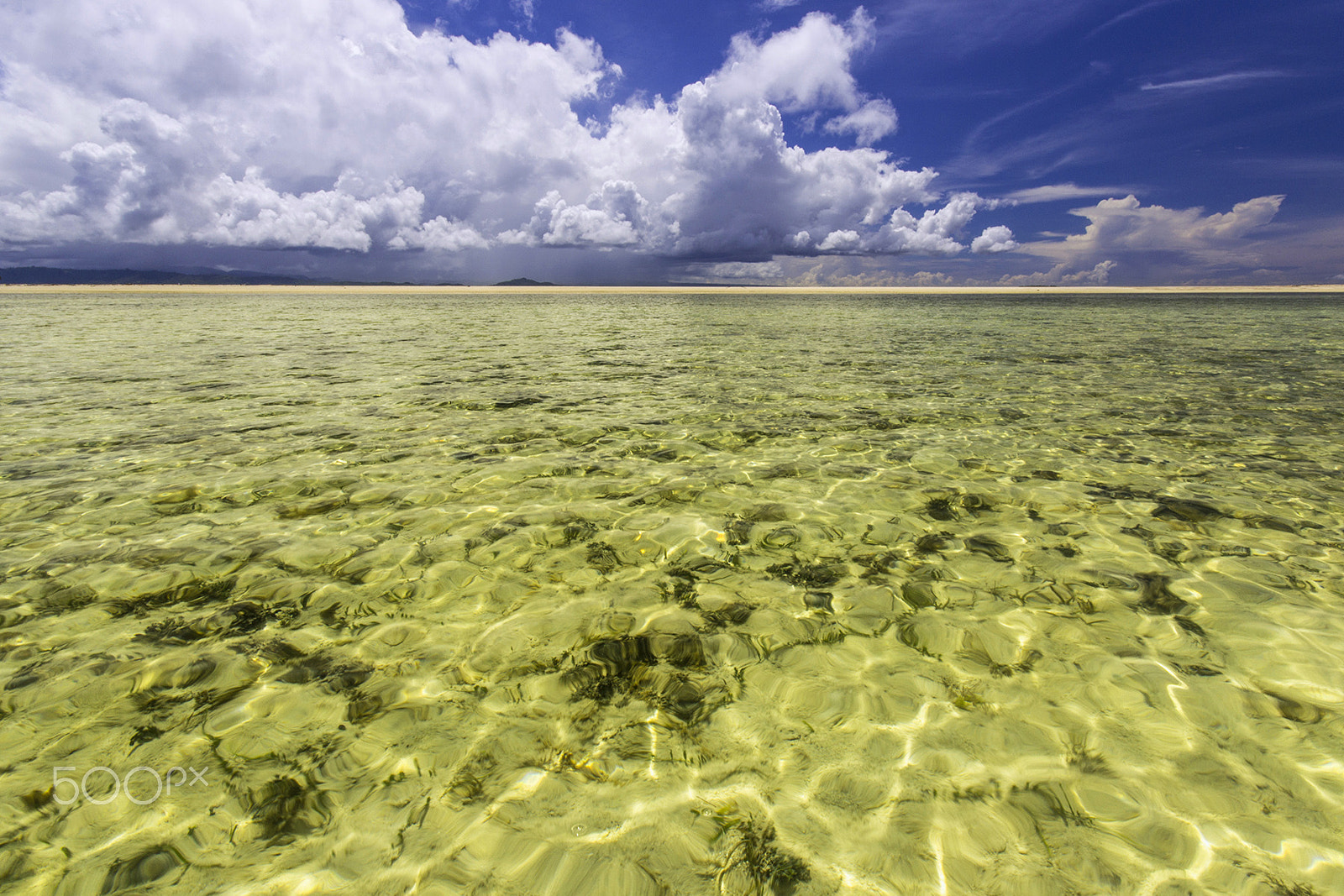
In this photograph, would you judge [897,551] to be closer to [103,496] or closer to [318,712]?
[318,712]

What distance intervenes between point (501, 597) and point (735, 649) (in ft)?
6.38

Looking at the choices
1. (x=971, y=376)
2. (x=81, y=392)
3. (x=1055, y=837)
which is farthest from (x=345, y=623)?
(x=971, y=376)

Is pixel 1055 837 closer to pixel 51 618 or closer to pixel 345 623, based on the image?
pixel 345 623

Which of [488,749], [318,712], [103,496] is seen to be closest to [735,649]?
[488,749]

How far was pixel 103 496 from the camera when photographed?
6.52m

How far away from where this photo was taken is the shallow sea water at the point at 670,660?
2.62 m

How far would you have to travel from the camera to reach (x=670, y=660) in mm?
3930

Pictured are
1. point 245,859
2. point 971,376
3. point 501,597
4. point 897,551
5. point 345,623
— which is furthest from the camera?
point 971,376

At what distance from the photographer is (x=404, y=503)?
642 centimetres

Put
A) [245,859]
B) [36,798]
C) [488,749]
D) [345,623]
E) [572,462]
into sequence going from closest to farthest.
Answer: [245,859] < [36,798] < [488,749] < [345,623] < [572,462]

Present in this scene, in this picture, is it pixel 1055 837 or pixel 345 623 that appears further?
pixel 345 623

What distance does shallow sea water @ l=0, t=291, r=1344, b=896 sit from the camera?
103 inches

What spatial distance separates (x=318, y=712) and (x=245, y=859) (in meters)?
0.93

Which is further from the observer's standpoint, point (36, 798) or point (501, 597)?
point (501, 597)
